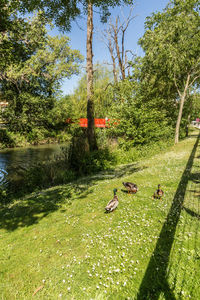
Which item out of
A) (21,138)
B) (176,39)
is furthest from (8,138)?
(176,39)

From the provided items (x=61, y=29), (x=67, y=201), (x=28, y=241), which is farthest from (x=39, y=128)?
(x=28, y=241)

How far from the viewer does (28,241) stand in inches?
234

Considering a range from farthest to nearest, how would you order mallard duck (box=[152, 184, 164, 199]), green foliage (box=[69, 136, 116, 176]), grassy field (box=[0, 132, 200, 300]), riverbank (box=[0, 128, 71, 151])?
riverbank (box=[0, 128, 71, 151]) < green foliage (box=[69, 136, 116, 176]) < mallard duck (box=[152, 184, 164, 199]) < grassy field (box=[0, 132, 200, 300])

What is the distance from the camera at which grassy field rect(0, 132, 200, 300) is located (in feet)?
12.8

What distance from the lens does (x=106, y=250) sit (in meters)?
4.96

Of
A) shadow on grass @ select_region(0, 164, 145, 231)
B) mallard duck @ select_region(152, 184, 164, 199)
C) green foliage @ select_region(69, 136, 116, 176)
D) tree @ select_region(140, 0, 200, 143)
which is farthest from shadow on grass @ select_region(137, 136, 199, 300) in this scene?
tree @ select_region(140, 0, 200, 143)

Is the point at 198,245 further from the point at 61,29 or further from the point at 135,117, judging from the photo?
the point at 135,117

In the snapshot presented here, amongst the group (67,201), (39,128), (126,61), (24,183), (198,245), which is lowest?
(24,183)

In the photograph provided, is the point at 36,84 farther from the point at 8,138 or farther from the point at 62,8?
the point at 62,8

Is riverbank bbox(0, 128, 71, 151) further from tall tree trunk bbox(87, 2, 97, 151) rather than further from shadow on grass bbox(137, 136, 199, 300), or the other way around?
shadow on grass bbox(137, 136, 199, 300)

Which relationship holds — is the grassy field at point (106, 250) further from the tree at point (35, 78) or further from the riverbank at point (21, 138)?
the riverbank at point (21, 138)

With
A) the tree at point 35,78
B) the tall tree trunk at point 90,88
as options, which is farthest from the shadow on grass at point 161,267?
the tree at point 35,78

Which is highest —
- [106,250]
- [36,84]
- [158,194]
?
[36,84]

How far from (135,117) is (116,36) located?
1905cm
